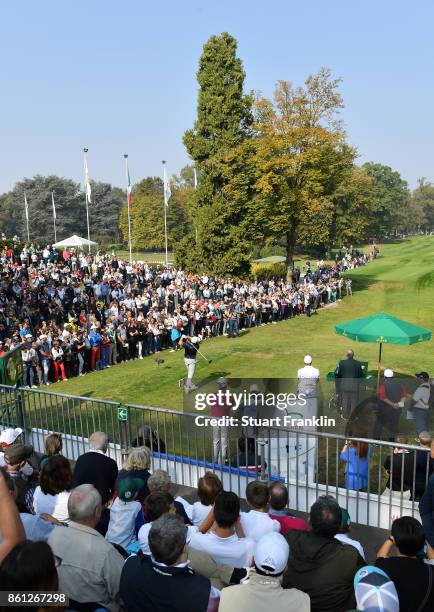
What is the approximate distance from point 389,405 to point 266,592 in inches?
340

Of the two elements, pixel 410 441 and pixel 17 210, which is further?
pixel 17 210

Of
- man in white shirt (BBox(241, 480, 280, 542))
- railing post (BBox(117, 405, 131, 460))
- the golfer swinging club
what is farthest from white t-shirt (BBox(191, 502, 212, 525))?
the golfer swinging club

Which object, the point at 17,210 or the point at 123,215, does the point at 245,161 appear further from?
the point at 17,210

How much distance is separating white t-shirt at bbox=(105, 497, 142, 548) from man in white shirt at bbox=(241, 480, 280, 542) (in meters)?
1.04

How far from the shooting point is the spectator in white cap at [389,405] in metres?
11.3

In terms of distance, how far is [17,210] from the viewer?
112 m

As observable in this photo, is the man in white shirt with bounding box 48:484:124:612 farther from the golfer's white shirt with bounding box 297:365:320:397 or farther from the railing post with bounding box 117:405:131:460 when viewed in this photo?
the golfer's white shirt with bounding box 297:365:320:397

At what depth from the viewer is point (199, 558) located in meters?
4.07

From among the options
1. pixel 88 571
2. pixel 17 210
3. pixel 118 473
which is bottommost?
pixel 118 473

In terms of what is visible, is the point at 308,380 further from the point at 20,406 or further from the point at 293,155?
the point at 293,155

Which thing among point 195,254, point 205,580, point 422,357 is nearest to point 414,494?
point 205,580

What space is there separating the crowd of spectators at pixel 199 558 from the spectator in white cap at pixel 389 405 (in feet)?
22.3

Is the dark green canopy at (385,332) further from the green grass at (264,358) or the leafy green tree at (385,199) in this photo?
the leafy green tree at (385,199)

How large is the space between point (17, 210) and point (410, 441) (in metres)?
113
